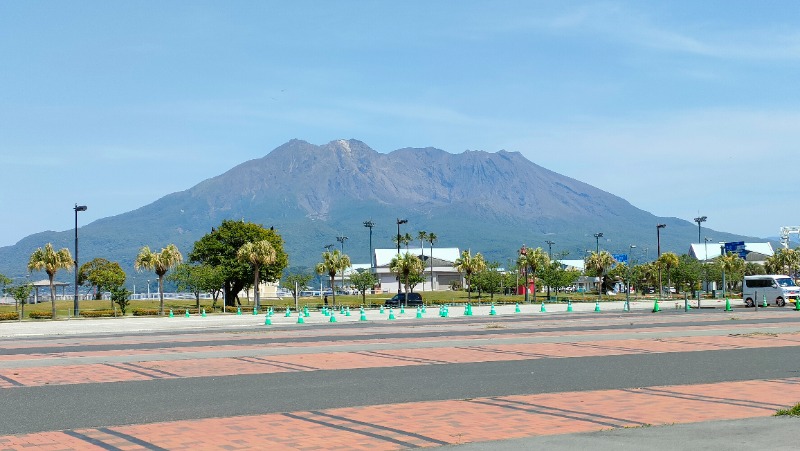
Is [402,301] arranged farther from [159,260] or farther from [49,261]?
[49,261]

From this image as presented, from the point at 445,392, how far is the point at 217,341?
1667cm

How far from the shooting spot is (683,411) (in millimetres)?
12508

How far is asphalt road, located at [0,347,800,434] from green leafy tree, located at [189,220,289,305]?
78321mm

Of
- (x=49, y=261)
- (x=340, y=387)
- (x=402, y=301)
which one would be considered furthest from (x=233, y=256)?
(x=340, y=387)

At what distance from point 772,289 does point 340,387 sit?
5764cm

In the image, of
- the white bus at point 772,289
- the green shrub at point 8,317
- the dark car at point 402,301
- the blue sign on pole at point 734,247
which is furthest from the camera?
the blue sign on pole at point 734,247

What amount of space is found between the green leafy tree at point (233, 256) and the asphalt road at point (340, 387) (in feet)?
257

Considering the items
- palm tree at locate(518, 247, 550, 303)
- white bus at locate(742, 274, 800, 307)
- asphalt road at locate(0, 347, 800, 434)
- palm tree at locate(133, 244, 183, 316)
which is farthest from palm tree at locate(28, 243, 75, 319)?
asphalt road at locate(0, 347, 800, 434)

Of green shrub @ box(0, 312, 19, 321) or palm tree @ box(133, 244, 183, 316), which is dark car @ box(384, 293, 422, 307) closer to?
palm tree @ box(133, 244, 183, 316)

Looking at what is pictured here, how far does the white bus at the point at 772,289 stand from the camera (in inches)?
2594

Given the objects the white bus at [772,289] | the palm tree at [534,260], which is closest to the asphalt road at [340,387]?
the white bus at [772,289]

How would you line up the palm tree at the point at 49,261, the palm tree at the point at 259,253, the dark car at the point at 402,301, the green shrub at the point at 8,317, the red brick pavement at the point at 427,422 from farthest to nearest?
1. the palm tree at the point at 259,253
2. the dark car at the point at 402,301
3. the palm tree at the point at 49,261
4. the green shrub at the point at 8,317
5. the red brick pavement at the point at 427,422

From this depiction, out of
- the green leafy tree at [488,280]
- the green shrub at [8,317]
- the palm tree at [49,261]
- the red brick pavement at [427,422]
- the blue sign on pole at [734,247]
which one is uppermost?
the blue sign on pole at [734,247]

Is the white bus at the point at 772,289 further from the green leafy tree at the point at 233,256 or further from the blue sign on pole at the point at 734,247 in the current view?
the blue sign on pole at the point at 734,247
